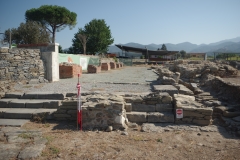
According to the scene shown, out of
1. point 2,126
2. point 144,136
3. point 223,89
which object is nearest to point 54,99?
point 2,126

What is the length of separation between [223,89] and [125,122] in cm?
559

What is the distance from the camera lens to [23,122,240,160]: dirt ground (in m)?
3.68

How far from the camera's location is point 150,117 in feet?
18.1

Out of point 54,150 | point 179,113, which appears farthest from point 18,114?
point 179,113

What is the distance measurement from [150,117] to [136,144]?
1.49 meters

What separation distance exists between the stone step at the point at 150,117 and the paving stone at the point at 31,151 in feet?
A: 8.41

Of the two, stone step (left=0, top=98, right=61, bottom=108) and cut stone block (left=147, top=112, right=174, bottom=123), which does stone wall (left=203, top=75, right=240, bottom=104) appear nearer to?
cut stone block (left=147, top=112, right=174, bottom=123)

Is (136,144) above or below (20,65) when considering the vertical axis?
below

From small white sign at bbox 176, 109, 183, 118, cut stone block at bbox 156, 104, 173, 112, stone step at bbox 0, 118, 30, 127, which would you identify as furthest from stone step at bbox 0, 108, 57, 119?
small white sign at bbox 176, 109, 183, 118

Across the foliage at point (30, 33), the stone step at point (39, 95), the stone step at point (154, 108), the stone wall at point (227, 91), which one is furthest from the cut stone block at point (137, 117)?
the foliage at point (30, 33)

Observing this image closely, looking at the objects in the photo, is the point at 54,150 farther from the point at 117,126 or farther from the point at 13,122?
the point at 13,122

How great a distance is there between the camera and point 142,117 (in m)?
5.51

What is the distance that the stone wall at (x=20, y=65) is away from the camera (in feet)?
28.4

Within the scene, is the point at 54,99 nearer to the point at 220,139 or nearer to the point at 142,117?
the point at 142,117
